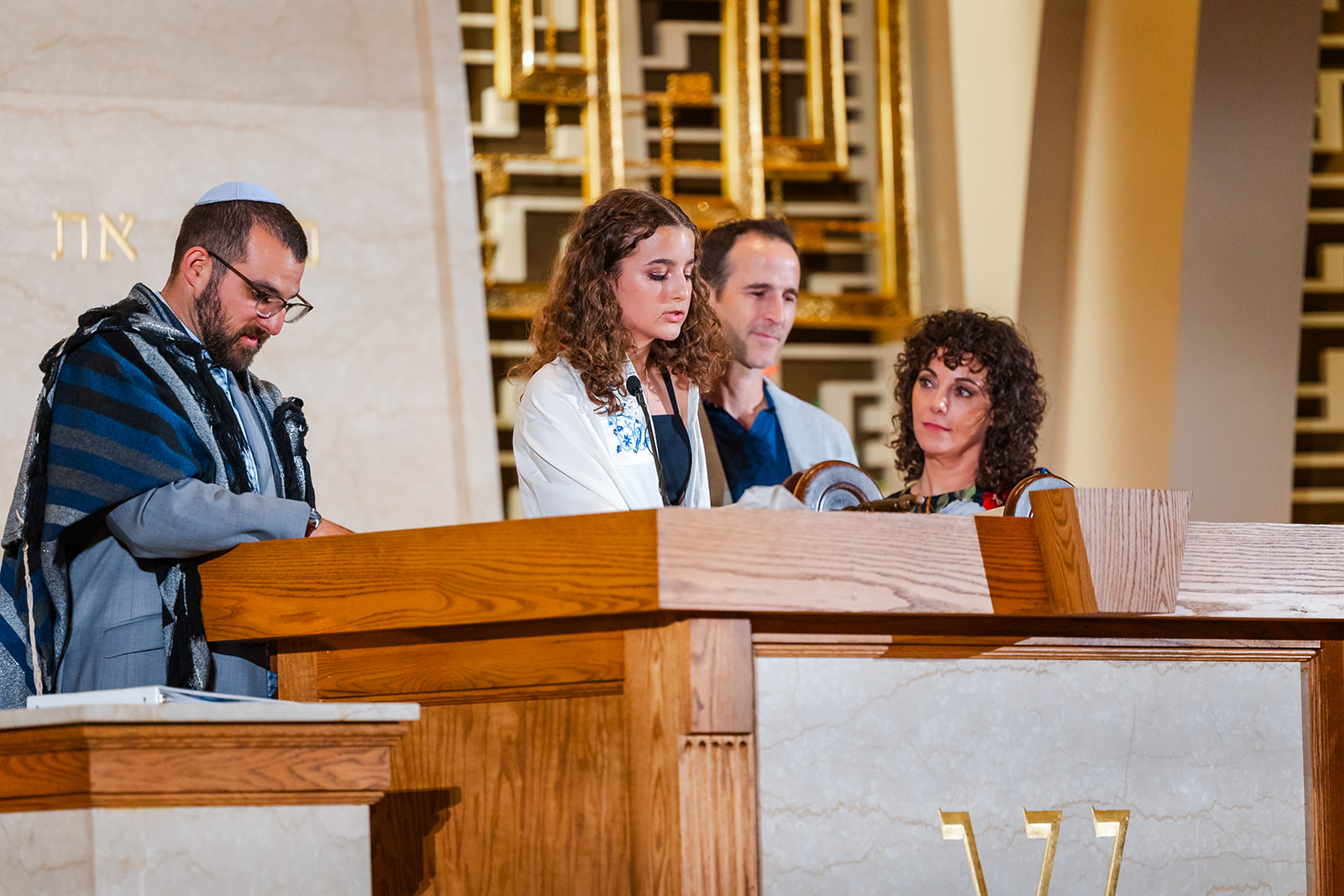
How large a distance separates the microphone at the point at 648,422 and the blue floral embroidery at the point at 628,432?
0.01 metres

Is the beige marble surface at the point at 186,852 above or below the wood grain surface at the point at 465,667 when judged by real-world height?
below

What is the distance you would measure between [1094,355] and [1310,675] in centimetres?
305

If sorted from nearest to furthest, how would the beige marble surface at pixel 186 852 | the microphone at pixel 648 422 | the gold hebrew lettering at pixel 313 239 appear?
1. the beige marble surface at pixel 186 852
2. the microphone at pixel 648 422
3. the gold hebrew lettering at pixel 313 239

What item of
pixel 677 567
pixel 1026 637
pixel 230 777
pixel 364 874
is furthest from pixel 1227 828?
pixel 230 777

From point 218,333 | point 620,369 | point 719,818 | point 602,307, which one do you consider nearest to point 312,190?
point 218,333

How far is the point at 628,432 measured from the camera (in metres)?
2.63

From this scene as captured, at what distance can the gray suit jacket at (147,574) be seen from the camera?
2.40 m

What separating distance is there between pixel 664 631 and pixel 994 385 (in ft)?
5.03

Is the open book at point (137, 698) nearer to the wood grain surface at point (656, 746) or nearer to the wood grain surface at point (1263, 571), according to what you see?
the wood grain surface at point (656, 746)

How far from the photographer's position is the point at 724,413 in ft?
12.3

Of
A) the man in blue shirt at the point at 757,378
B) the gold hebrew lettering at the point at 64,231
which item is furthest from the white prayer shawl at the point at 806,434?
the gold hebrew lettering at the point at 64,231

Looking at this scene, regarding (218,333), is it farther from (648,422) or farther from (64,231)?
(64,231)

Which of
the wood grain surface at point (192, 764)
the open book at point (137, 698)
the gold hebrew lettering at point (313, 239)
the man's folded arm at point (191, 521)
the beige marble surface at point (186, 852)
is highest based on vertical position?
the gold hebrew lettering at point (313, 239)

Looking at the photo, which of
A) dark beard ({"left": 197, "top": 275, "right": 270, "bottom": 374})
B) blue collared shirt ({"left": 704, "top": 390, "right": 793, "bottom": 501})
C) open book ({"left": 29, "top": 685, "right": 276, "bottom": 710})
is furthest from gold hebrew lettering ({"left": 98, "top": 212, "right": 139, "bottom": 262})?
open book ({"left": 29, "top": 685, "right": 276, "bottom": 710})
